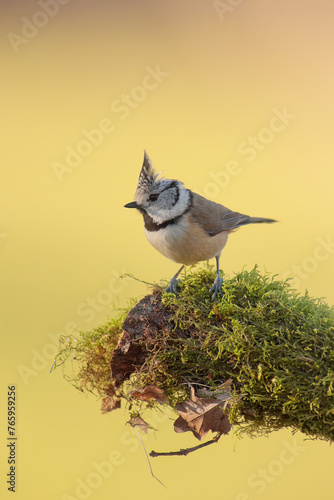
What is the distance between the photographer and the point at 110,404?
3.25 meters

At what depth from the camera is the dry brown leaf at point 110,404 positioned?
322cm

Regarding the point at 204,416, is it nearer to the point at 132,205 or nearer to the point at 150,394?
the point at 150,394

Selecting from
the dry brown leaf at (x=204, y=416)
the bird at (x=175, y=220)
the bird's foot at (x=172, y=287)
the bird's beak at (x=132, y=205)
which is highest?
the bird at (x=175, y=220)

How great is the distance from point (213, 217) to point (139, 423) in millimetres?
1899

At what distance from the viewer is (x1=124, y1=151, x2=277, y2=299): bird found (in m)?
3.83

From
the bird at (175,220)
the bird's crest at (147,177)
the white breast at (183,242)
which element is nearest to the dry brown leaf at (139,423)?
the bird at (175,220)

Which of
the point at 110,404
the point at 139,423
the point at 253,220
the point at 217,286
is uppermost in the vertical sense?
the point at 253,220

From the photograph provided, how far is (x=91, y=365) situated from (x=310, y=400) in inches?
56.3

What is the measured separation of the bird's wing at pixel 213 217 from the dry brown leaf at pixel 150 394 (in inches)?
62.1

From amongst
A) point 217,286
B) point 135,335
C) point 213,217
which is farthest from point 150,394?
point 213,217

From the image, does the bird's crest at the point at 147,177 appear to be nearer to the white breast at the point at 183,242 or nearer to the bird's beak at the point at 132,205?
the bird's beak at the point at 132,205

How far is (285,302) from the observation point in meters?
3.03

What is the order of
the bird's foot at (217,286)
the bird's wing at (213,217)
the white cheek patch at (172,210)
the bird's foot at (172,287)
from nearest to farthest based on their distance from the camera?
the bird's foot at (217,286)
the bird's foot at (172,287)
the white cheek patch at (172,210)
the bird's wing at (213,217)

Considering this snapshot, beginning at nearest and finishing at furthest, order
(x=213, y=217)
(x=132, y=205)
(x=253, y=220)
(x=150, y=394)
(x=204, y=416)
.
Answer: (x=204, y=416)
(x=150, y=394)
(x=132, y=205)
(x=213, y=217)
(x=253, y=220)
